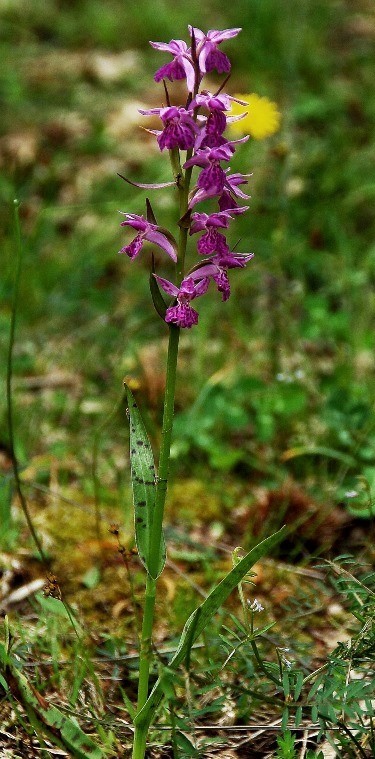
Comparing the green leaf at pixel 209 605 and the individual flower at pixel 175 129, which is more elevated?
the individual flower at pixel 175 129

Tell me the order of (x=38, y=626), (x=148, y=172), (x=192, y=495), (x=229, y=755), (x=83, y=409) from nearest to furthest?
(x=229, y=755)
(x=38, y=626)
(x=192, y=495)
(x=83, y=409)
(x=148, y=172)

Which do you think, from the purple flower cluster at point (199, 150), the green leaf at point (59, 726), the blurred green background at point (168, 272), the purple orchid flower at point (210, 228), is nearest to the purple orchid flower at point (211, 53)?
the purple flower cluster at point (199, 150)

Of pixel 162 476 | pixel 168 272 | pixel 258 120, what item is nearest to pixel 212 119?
pixel 162 476

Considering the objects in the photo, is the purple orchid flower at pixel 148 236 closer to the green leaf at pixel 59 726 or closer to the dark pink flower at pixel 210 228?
the dark pink flower at pixel 210 228

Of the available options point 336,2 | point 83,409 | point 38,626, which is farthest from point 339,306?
point 336,2

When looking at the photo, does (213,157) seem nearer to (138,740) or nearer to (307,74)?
(138,740)

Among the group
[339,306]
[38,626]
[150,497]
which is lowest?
[38,626]
